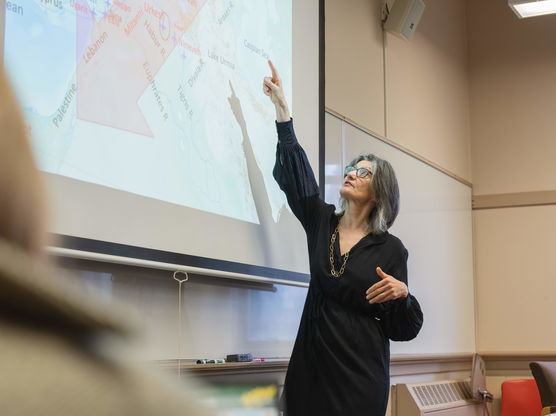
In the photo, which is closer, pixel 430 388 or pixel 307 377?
pixel 307 377

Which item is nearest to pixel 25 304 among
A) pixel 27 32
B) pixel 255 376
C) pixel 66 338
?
pixel 66 338

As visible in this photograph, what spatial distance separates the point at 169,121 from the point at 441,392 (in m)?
2.96

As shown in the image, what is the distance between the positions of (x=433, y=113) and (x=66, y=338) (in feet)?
17.0

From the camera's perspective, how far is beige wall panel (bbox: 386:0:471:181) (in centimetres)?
481

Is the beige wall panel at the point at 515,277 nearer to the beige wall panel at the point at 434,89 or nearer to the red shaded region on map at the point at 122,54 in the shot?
the beige wall panel at the point at 434,89

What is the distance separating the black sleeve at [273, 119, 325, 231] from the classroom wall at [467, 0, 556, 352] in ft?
10.7

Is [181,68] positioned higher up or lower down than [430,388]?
higher up

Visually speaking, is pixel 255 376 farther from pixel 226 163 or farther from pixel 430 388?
pixel 430 388

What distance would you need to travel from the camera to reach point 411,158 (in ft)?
15.9

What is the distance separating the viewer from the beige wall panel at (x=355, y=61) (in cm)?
406

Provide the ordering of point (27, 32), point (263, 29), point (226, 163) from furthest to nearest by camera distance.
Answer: point (263, 29), point (226, 163), point (27, 32)

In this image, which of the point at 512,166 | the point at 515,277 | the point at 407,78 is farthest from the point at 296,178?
the point at 512,166

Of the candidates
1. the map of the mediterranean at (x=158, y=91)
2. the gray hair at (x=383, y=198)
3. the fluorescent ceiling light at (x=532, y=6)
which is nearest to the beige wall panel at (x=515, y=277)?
the fluorescent ceiling light at (x=532, y=6)

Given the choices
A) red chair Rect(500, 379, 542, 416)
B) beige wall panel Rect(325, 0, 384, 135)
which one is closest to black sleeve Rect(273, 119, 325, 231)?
beige wall panel Rect(325, 0, 384, 135)
